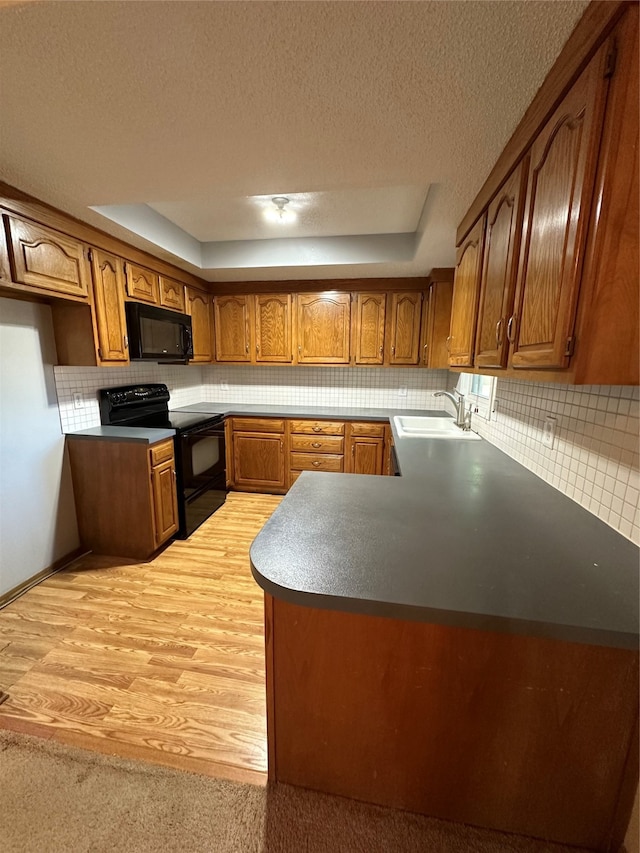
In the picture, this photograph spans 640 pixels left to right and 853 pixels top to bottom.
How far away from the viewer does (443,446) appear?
2.11 meters

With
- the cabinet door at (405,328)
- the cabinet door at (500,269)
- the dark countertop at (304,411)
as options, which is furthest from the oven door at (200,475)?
the cabinet door at (500,269)

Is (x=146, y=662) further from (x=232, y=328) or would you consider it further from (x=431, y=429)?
(x=232, y=328)

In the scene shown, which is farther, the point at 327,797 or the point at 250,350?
the point at 250,350

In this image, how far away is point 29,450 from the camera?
6.94ft

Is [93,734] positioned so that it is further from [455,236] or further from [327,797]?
[455,236]

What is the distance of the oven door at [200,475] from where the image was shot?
2.71 meters

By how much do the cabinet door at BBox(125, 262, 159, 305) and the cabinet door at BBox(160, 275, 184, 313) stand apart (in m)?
0.08

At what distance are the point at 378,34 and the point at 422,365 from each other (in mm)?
2723

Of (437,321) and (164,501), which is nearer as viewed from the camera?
(164,501)

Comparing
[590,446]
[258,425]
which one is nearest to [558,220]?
[590,446]

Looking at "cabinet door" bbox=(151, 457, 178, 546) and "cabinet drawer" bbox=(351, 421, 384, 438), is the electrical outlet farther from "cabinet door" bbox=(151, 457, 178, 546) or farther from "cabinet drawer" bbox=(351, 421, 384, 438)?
"cabinet door" bbox=(151, 457, 178, 546)

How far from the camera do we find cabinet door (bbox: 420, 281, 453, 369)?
3045mm

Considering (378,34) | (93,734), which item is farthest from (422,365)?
(93,734)

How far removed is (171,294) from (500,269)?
264cm
